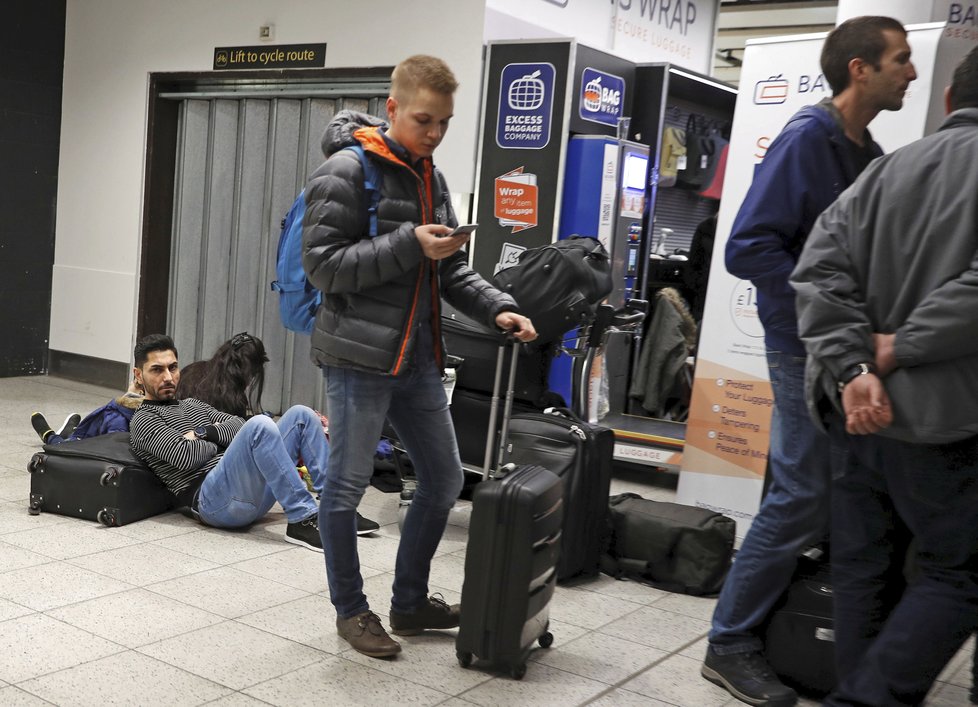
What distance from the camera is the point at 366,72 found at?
630 centimetres

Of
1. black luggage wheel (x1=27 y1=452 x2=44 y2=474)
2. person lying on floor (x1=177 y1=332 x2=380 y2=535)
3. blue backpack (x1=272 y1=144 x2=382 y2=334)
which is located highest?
blue backpack (x1=272 y1=144 x2=382 y2=334)

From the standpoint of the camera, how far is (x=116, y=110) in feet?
25.0

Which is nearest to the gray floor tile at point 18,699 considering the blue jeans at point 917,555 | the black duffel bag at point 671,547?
the blue jeans at point 917,555

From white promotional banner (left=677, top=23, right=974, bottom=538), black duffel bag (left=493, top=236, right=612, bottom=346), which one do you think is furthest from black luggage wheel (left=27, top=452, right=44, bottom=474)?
white promotional banner (left=677, top=23, right=974, bottom=538)

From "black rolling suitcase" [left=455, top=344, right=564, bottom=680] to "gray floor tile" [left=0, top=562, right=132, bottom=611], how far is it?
→ 4.18 ft

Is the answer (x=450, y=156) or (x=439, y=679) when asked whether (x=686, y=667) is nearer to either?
(x=439, y=679)

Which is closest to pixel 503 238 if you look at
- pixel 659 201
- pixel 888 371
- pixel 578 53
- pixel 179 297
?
pixel 578 53

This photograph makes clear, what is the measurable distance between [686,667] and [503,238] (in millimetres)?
3213

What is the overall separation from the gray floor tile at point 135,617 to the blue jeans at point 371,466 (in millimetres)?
505

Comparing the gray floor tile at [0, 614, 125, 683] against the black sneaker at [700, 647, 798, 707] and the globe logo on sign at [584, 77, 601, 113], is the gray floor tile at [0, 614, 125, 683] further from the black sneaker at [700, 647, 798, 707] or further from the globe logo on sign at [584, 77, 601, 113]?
the globe logo on sign at [584, 77, 601, 113]

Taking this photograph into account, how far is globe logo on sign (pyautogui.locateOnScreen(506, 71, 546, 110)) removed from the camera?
18.7ft

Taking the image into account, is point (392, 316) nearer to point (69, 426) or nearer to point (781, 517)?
point (781, 517)

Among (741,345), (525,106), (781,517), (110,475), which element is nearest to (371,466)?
(781,517)

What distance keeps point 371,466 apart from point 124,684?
0.83m
